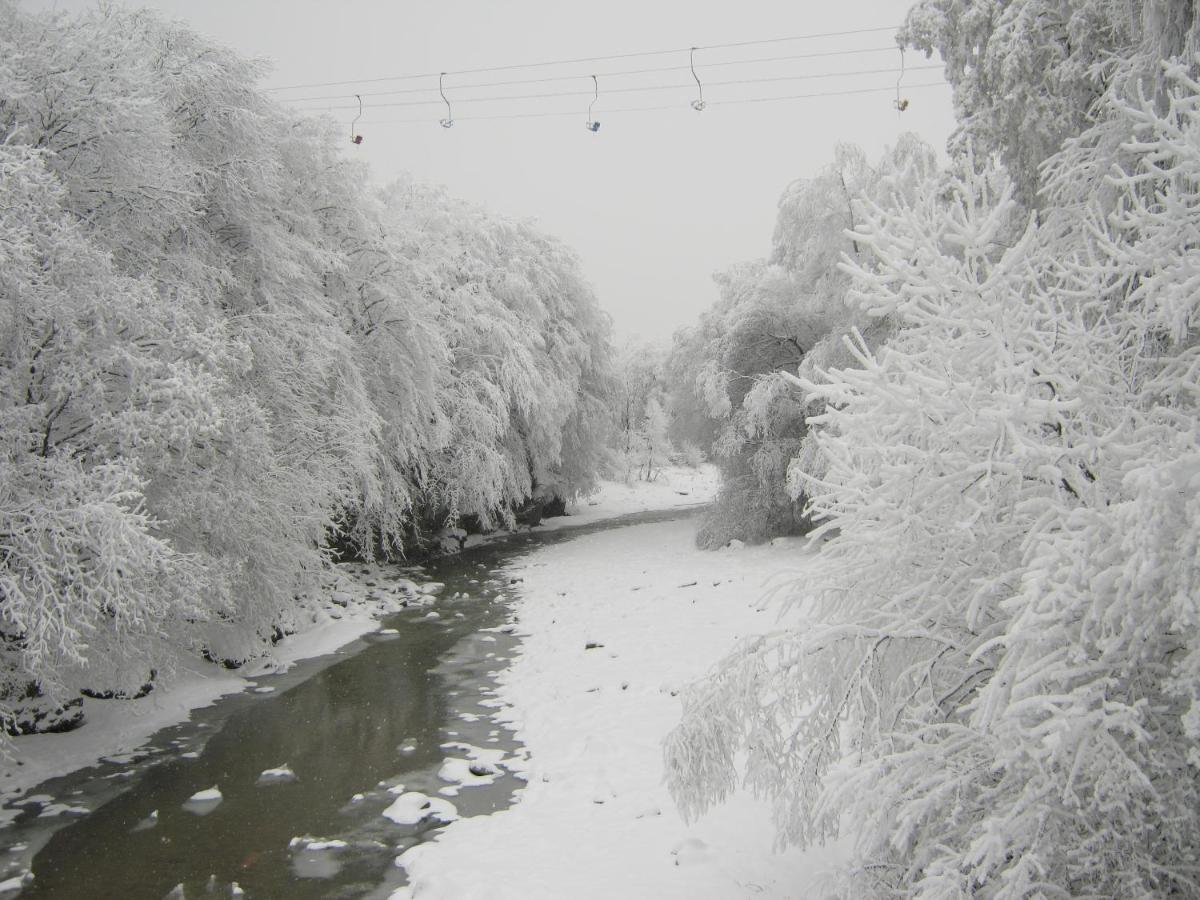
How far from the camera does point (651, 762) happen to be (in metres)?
7.10

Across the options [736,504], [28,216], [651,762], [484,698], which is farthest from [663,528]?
[28,216]

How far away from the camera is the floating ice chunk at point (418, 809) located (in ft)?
21.5

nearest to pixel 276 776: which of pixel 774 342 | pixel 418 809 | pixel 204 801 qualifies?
pixel 204 801

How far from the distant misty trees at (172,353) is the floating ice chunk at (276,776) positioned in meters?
1.74

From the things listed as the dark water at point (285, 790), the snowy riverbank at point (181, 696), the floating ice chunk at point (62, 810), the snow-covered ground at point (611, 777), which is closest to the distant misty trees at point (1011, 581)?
the snow-covered ground at point (611, 777)

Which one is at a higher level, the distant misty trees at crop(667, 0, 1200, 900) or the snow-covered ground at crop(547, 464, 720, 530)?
the distant misty trees at crop(667, 0, 1200, 900)

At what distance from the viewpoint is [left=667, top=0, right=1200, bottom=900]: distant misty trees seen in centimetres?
257

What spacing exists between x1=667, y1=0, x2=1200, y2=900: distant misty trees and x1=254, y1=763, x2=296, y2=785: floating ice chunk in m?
5.07

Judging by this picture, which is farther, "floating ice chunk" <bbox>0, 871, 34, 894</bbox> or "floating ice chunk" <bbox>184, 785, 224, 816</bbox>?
"floating ice chunk" <bbox>184, 785, 224, 816</bbox>

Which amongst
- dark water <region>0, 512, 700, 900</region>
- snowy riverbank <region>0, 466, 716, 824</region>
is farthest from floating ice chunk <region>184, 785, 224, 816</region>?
snowy riverbank <region>0, 466, 716, 824</region>

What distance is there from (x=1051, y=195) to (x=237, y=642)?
10.8 meters

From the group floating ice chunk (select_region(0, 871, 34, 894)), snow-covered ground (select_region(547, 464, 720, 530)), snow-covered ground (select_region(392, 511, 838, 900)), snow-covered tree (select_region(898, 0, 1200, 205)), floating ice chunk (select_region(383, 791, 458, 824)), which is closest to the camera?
snow-covered tree (select_region(898, 0, 1200, 205))

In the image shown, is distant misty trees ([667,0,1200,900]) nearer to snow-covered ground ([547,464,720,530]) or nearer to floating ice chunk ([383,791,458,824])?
floating ice chunk ([383,791,458,824])

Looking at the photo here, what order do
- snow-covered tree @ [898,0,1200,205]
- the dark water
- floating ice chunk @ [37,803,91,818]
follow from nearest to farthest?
snow-covered tree @ [898,0,1200,205], the dark water, floating ice chunk @ [37,803,91,818]
